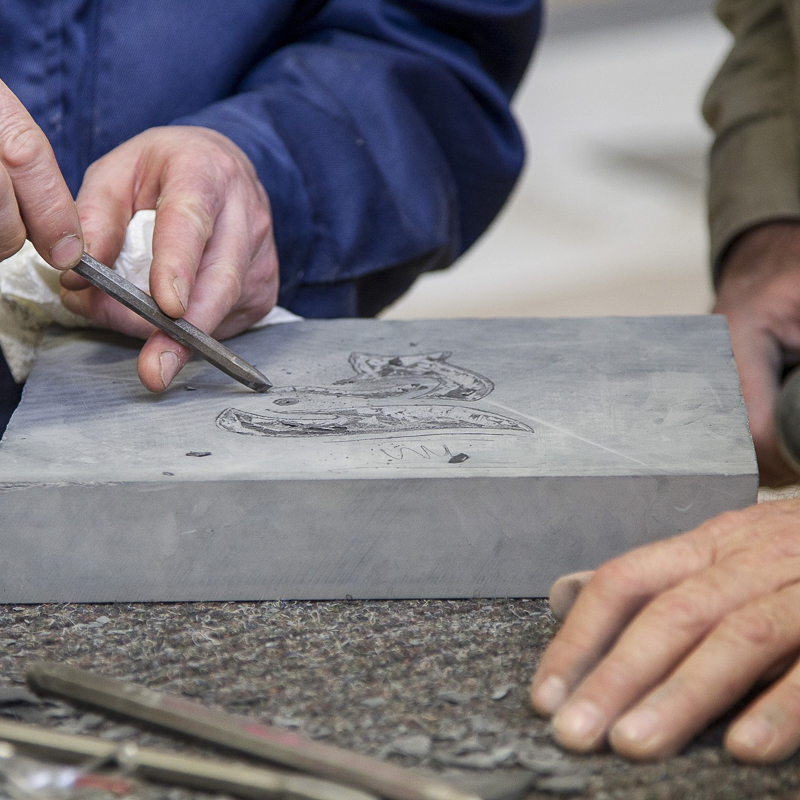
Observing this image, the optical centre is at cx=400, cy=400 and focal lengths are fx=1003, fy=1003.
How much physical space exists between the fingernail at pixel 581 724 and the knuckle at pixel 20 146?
500mm

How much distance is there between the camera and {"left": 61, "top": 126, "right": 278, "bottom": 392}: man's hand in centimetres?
78

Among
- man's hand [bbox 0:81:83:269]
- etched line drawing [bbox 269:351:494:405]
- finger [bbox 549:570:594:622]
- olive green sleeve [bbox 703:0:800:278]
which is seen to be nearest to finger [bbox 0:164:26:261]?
man's hand [bbox 0:81:83:269]

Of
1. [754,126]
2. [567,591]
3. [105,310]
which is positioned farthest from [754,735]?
[754,126]

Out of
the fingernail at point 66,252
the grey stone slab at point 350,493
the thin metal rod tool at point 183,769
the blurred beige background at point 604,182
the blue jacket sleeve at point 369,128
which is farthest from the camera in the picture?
the blurred beige background at point 604,182

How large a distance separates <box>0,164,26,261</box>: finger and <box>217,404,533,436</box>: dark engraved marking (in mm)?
188

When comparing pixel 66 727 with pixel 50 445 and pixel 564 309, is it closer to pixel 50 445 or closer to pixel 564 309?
pixel 50 445

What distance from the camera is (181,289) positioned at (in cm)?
77

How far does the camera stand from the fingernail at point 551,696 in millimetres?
501

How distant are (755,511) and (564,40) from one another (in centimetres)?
438

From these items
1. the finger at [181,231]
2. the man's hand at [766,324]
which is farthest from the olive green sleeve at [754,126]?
the finger at [181,231]

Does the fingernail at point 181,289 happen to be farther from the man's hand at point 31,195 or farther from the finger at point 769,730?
the finger at point 769,730

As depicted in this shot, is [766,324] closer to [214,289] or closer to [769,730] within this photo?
[214,289]

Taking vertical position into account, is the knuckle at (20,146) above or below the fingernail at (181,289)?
above

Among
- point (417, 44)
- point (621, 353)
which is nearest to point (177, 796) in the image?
point (621, 353)
